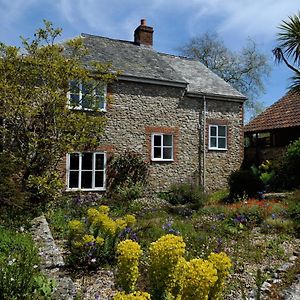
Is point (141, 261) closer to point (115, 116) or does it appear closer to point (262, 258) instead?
point (262, 258)

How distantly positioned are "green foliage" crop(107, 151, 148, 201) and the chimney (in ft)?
24.3

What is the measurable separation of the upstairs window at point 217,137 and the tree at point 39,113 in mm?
7406

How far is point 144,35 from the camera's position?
20.3 metres

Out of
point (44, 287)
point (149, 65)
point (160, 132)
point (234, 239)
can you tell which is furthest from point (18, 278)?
→ point (149, 65)

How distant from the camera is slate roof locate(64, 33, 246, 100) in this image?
669 inches

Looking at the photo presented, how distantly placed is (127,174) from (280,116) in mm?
11050

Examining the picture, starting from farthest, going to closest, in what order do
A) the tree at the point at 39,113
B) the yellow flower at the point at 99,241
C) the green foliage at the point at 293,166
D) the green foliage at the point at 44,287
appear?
the green foliage at the point at 293,166, the tree at the point at 39,113, the yellow flower at the point at 99,241, the green foliage at the point at 44,287

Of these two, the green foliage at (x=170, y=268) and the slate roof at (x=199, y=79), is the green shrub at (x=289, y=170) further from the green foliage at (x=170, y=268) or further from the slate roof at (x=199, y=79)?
the green foliage at (x=170, y=268)

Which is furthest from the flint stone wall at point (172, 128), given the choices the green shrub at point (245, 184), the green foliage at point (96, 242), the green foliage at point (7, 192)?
the green foliage at point (96, 242)

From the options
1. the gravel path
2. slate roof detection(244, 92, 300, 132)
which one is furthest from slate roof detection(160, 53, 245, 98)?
the gravel path

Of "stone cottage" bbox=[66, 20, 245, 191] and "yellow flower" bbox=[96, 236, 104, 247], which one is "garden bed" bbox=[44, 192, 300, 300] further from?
"stone cottage" bbox=[66, 20, 245, 191]

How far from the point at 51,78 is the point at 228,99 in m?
10.1

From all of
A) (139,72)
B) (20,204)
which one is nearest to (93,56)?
(139,72)

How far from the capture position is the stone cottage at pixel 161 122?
52.0 feet
